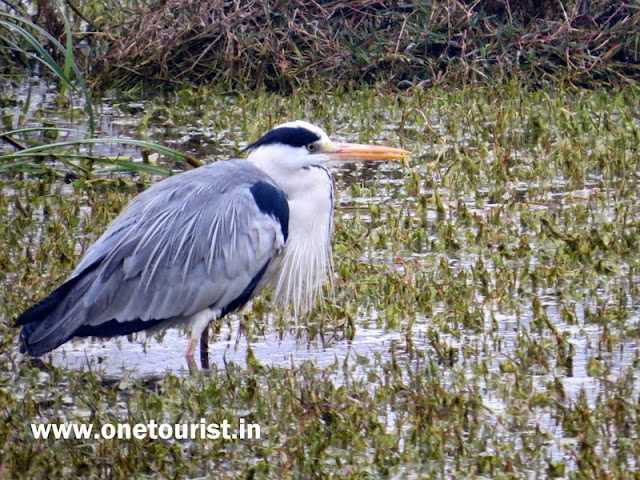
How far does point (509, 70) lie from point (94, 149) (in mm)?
2972

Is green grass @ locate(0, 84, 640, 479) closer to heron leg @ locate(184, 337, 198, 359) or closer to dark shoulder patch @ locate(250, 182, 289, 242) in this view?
heron leg @ locate(184, 337, 198, 359)

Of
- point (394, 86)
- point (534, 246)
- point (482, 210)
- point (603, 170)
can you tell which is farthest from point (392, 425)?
point (394, 86)

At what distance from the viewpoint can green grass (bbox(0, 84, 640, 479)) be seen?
4.27m

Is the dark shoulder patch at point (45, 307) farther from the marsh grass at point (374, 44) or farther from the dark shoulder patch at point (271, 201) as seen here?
the marsh grass at point (374, 44)

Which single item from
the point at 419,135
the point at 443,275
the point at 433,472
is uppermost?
the point at 419,135

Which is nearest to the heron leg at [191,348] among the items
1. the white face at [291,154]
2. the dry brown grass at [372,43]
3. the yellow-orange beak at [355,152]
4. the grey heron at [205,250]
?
the grey heron at [205,250]

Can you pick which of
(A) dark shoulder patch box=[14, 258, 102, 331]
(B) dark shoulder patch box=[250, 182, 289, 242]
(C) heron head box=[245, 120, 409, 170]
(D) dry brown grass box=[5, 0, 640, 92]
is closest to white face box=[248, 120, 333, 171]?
(C) heron head box=[245, 120, 409, 170]

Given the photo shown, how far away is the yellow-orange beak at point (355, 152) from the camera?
551 centimetres

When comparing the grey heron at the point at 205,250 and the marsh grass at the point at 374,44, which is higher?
the marsh grass at the point at 374,44

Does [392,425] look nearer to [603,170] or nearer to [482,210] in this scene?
[482,210]

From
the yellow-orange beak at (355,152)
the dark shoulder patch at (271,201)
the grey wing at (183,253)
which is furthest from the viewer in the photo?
the yellow-orange beak at (355,152)

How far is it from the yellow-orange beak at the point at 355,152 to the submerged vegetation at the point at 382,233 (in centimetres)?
62

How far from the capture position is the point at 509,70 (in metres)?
9.48

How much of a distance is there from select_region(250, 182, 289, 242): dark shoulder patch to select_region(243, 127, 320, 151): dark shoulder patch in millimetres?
204
